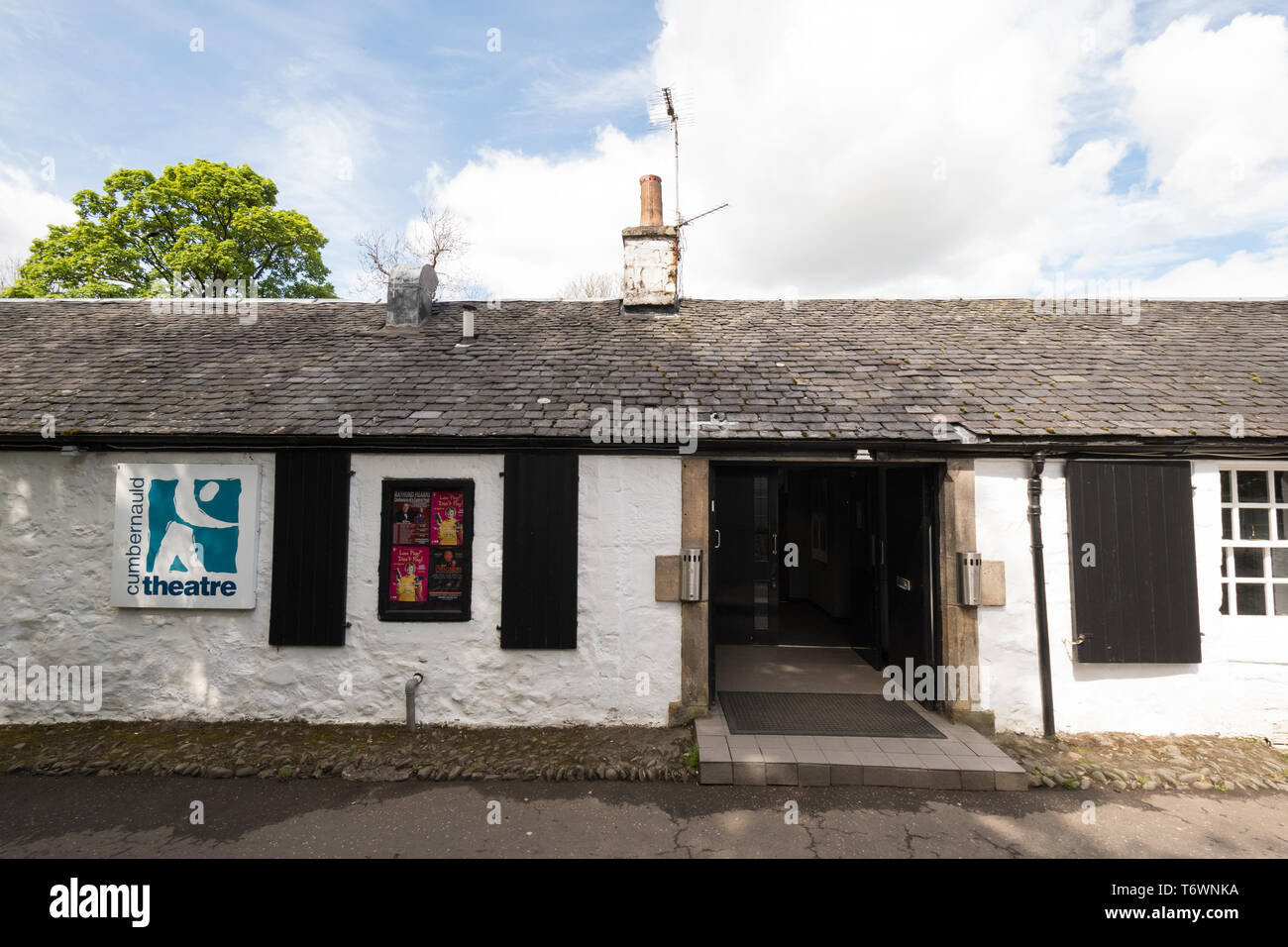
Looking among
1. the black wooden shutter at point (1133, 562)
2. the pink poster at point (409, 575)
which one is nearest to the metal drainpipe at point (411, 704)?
the pink poster at point (409, 575)

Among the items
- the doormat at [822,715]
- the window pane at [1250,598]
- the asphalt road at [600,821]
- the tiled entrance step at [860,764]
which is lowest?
the asphalt road at [600,821]

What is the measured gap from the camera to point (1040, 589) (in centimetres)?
605

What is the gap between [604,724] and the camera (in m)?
6.11

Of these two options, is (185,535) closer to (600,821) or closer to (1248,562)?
(600,821)

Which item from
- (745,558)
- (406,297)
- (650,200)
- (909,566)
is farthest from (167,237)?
(909,566)

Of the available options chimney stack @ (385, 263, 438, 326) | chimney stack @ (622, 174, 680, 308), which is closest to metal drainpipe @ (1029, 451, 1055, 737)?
chimney stack @ (622, 174, 680, 308)

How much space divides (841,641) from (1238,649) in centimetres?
453

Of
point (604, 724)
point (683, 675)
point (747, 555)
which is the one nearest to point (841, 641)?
point (747, 555)

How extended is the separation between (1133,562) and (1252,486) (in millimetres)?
1747

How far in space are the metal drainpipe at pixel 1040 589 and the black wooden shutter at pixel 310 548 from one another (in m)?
7.37

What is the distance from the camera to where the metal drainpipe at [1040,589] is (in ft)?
19.5

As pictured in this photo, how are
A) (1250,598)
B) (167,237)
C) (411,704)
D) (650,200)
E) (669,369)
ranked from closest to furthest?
(411,704)
(1250,598)
(669,369)
(650,200)
(167,237)

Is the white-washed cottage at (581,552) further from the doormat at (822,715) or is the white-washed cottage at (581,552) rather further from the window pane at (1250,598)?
the doormat at (822,715)

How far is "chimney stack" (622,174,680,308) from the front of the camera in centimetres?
966
